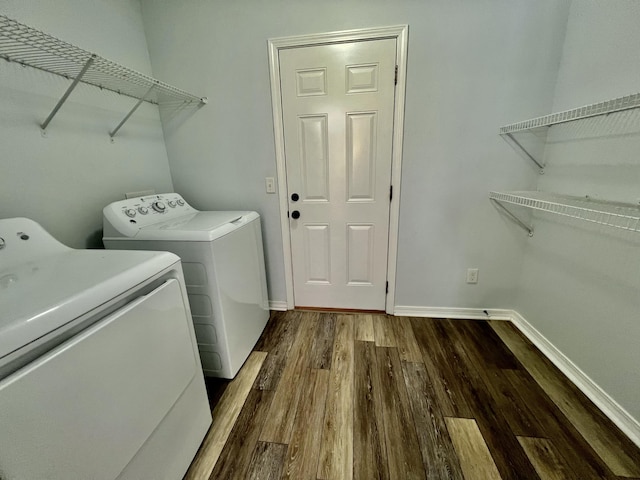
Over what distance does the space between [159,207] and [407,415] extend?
1.84 metres

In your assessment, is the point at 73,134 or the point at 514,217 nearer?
the point at 73,134

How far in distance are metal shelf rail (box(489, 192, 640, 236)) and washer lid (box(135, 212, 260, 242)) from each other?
5.33ft

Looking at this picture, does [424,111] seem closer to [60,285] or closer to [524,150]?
[524,150]

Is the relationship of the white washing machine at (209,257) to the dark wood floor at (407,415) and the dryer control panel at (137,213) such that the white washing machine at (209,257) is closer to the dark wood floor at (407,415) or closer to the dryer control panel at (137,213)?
the dryer control panel at (137,213)

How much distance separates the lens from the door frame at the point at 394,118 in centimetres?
162

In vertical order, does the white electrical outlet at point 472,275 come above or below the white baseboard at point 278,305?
above

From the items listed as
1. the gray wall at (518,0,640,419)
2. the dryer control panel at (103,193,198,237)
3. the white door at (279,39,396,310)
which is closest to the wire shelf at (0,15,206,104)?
the dryer control panel at (103,193,198,237)

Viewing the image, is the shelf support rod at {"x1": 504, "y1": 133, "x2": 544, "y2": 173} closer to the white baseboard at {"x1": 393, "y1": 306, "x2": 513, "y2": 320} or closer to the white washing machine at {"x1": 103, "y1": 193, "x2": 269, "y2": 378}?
the white baseboard at {"x1": 393, "y1": 306, "x2": 513, "y2": 320}

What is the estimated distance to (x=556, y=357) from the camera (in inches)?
61.6

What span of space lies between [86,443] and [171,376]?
31 centimetres

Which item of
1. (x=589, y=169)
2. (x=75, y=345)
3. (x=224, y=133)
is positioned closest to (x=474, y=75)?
(x=589, y=169)

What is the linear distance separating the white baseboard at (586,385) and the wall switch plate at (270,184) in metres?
2.11

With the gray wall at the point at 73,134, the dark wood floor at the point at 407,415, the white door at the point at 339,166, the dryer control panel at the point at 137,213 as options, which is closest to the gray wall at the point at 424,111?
the white door at the point at 339,166

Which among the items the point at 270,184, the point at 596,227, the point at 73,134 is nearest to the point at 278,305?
the point at 270,184
